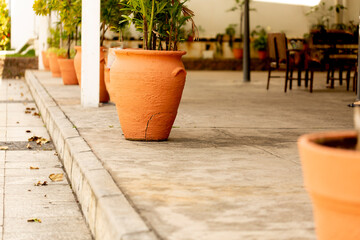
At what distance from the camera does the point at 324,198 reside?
1977 millimetres

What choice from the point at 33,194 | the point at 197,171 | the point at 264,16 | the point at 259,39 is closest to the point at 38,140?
the point at 33,194

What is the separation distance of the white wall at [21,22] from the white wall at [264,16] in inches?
178

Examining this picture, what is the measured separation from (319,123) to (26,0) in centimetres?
1365

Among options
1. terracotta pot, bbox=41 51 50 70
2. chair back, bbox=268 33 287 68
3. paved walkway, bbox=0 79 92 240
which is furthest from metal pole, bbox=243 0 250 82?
paved walkway, bbox=0 79 92 240

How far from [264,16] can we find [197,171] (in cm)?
1594

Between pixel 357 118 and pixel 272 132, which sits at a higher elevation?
pixel 357 118

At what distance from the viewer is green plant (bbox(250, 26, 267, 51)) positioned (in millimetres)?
19027

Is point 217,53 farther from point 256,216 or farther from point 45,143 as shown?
point 256,216

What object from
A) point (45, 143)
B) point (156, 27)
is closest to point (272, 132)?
point (156, 27)

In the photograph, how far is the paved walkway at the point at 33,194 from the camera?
145 inches

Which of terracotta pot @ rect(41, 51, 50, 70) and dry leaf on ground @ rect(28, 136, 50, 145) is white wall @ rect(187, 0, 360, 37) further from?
dry leaf on ground @ rect(28, 136, 50, 145)

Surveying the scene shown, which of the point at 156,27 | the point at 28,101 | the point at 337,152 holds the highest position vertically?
the point at 156,27

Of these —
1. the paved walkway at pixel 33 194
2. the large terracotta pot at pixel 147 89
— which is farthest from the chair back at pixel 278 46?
the large terracotta pot at pixel 147 89

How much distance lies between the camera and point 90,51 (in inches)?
314
